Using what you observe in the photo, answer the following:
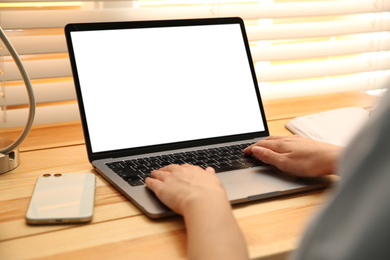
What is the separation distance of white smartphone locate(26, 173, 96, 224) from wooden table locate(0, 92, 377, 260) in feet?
0.04

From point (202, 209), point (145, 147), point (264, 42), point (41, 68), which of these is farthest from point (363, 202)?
point (264, 42)

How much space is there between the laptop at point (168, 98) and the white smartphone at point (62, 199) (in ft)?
0.18

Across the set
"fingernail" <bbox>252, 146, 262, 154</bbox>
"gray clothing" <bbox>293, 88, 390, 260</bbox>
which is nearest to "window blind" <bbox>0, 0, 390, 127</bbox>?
"fingernail" <bbox>252, 146, 262, 154</bbox>

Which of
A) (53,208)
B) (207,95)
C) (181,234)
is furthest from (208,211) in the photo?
(207,95)

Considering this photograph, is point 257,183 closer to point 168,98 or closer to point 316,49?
point 168,98

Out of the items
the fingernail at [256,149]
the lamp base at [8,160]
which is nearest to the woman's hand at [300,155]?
the fingernail at [256,149]

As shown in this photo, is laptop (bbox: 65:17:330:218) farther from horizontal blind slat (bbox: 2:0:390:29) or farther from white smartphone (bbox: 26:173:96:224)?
horizontal blind slat (bbox: 2:0:390:29)

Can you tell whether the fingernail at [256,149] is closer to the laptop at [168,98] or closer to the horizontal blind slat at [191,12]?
the laptop at [168,98]

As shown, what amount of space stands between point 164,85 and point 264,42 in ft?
2.07

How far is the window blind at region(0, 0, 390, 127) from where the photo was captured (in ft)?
3.97

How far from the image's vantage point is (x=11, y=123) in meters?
1.22

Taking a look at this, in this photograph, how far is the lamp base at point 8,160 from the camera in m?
0.91

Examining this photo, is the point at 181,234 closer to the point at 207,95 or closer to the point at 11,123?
the point at 207,95

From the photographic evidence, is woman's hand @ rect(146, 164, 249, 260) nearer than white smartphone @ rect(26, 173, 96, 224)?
Yes
